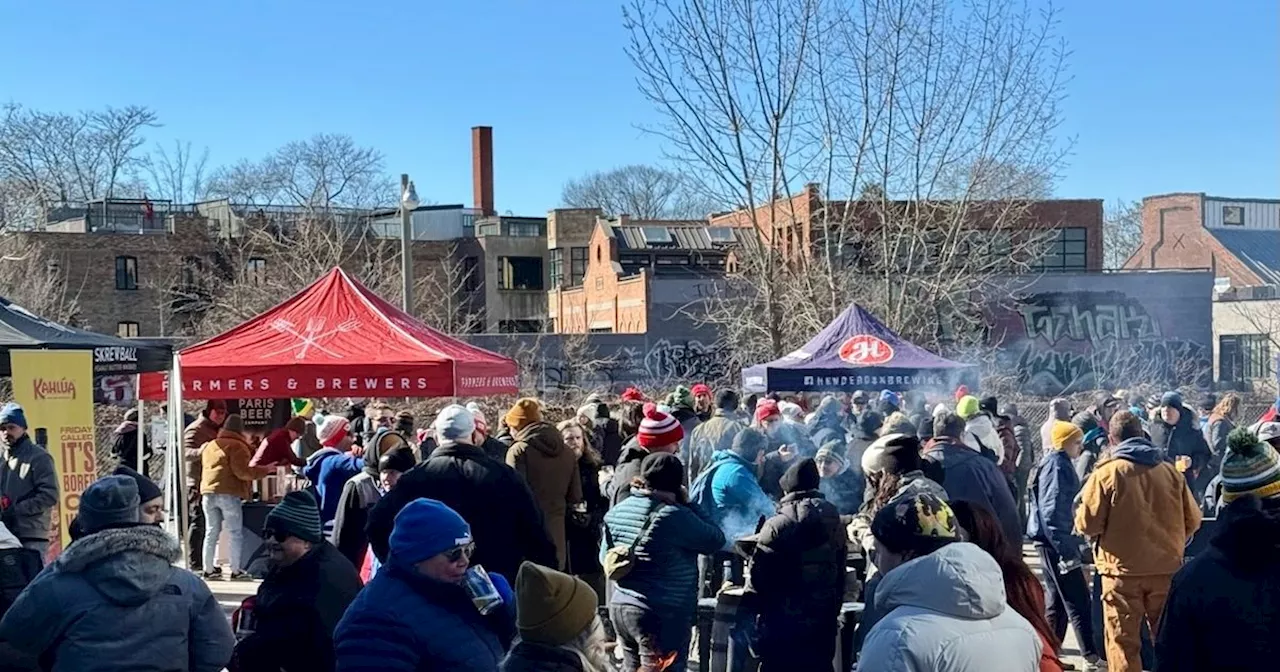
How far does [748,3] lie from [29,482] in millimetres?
17705

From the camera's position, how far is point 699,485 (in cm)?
809

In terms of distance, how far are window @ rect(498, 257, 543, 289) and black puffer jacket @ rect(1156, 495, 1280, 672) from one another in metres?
58.4

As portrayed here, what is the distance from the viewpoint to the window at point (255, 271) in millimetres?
44094

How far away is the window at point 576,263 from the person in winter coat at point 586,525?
53404mm

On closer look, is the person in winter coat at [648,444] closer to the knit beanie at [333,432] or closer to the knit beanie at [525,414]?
the knit beanie at [525,414]

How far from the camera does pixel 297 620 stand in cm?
467

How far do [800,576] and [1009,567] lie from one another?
5.82ft

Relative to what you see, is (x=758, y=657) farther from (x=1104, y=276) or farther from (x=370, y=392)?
(x=1104, y=276)

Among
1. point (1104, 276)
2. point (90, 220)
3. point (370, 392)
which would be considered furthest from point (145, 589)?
point (90, 220)

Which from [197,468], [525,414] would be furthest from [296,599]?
[197,468]

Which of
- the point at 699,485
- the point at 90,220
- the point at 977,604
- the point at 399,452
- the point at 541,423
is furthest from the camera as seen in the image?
the point at 90,220

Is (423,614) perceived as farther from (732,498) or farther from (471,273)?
(471,273)

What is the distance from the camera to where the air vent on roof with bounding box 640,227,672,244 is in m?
57.6

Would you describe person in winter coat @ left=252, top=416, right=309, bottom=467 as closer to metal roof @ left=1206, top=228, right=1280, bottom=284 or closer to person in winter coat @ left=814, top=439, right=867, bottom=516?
person in winter coat @ left=814, top=439, right=867, bottom=516
